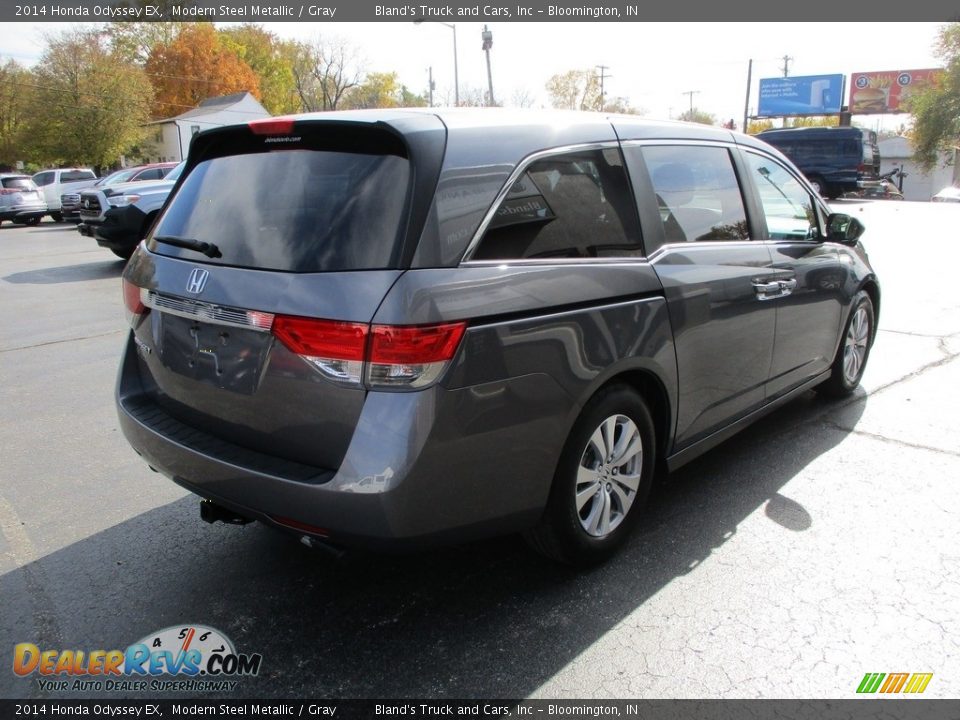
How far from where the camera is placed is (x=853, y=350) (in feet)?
16.8

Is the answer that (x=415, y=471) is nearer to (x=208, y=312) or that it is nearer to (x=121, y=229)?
(x=208, y=312)

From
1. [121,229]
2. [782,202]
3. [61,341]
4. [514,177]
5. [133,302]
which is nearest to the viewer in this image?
[514,177]

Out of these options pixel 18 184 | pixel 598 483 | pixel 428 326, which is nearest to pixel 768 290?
pixel 598 483

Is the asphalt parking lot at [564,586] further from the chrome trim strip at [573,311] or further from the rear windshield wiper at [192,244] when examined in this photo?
the rear windshield wiper at [192,244]

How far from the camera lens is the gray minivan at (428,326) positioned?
2285mm

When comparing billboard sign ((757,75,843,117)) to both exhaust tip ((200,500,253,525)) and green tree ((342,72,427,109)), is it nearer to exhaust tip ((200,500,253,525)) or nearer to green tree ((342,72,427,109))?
green tree ((342,72,427,109))

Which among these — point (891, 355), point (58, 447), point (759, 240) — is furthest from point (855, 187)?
point (58, 447)

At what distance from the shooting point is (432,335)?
226 centimetres

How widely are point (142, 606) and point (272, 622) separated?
0.54 metres

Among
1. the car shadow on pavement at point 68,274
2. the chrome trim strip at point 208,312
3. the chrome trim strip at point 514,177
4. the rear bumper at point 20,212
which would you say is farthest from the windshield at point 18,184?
the chrome trim strip at point 514,177

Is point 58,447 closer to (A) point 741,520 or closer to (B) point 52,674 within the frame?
(B) point 52,674

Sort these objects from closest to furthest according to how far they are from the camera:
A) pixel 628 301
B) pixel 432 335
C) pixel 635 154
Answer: pixel 432 335 → pixel 628 301 → pixel 635 154

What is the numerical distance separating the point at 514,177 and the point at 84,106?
4654 centimetres

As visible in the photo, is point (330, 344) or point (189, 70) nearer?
point (330, 344)
